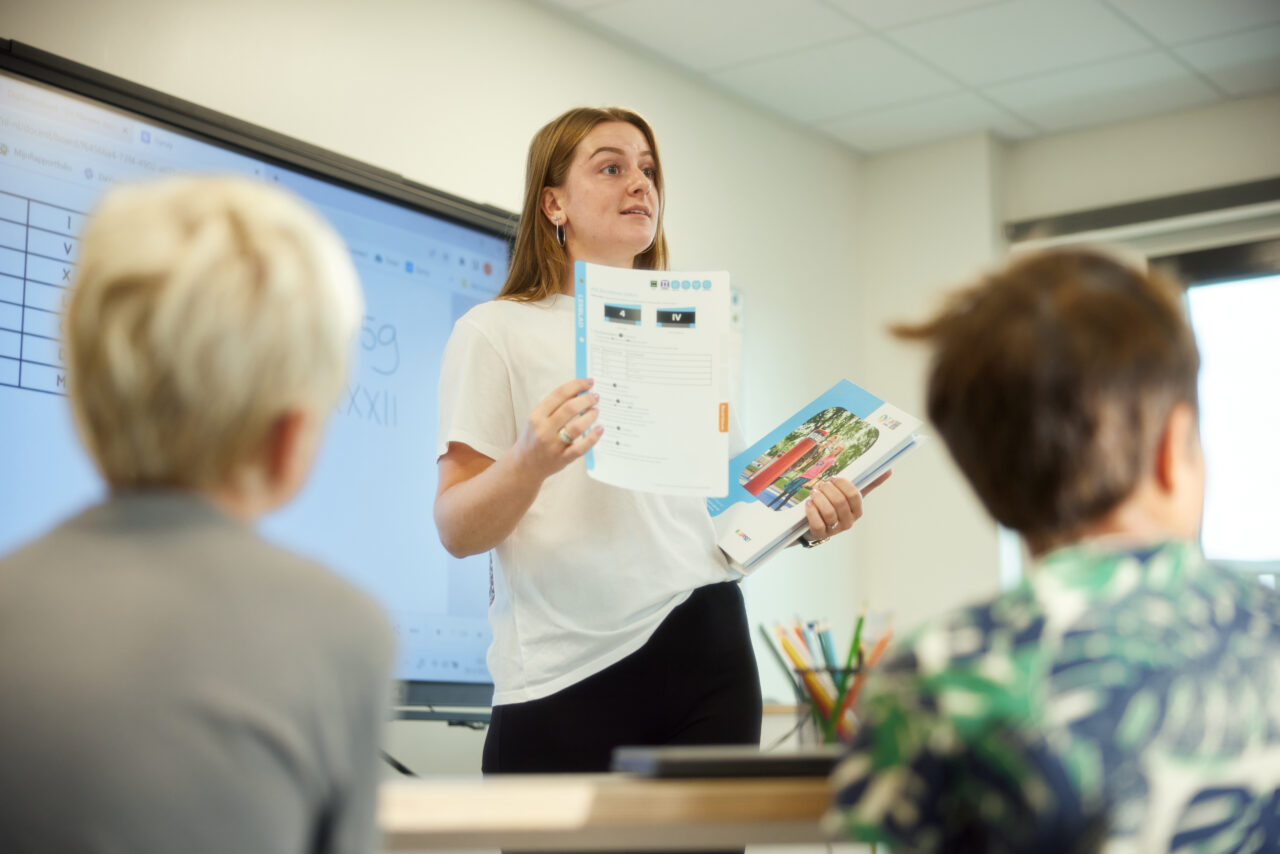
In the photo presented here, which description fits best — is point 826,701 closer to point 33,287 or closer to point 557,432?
point 557,432

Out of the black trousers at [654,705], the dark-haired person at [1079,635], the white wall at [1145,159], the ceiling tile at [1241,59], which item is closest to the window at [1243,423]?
the white wall at [1145,159]

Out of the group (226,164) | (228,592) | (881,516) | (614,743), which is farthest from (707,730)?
(881,516)

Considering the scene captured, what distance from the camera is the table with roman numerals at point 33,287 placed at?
199 cm

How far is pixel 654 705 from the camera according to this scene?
4.94ft

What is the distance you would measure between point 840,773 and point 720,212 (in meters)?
3.22

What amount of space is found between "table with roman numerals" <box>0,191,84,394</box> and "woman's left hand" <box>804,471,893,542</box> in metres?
1.22

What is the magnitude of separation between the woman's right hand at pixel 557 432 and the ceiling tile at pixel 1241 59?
296 centimetres

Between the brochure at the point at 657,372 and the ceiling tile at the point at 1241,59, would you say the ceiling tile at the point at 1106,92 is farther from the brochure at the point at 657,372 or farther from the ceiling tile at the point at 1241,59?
the brochure at the point at 657,372

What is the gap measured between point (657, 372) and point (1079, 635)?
0.90 meters

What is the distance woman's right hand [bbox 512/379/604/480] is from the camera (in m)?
1.41

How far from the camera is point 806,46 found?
359 centimetres

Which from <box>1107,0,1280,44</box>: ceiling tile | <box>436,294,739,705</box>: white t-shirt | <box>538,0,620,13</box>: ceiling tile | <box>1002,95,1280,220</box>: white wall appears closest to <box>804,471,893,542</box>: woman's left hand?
<box>436,294,739,705</box>: white t-shirt

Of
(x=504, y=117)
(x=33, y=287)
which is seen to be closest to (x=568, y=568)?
(x=33, y=287)

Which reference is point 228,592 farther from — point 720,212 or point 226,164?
point 720,212
